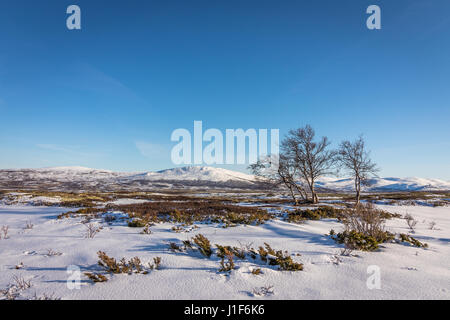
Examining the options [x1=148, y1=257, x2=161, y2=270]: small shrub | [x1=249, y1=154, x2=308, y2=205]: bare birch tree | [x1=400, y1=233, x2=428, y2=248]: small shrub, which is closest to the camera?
[x1=148, y1=257, x2=161, y2=270]: small shrub

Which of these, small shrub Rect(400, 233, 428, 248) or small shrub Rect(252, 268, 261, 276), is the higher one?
small shrub Rect(252, 268, 261, 276)

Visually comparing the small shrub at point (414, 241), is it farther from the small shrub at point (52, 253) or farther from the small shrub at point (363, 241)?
the small shrub at point (52, 253)

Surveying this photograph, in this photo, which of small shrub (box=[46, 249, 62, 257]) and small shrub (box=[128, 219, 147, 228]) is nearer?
small shrub (box=[46, 249, 62, 257])

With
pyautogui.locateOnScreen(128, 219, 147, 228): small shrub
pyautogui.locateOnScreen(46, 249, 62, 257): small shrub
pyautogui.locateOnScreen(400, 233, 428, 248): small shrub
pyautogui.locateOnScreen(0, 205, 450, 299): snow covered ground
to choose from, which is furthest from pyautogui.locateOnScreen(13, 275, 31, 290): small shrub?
pyautogui.locateOnScreen(400, 233, 428, 248): small shrub

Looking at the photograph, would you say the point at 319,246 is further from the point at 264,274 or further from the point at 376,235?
the point at 264,274

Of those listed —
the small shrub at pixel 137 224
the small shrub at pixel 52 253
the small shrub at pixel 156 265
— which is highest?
the small shrub at pixel 156 265

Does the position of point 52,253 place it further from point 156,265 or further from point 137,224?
point 137,224

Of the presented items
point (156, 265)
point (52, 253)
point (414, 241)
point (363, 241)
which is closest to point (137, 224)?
point (52, 253)

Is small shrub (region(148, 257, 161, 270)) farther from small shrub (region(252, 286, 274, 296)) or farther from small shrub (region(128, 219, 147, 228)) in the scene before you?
small shrub (region(128, 219, 147, 228))

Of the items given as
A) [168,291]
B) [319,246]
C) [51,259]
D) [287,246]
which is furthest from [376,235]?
[51,259]

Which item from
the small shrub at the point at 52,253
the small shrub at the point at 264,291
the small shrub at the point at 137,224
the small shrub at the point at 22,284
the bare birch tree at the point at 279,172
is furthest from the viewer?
the bare birch tree at the point at 279,172

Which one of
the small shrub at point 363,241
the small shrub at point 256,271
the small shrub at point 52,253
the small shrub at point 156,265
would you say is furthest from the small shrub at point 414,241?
the small shrub at point 52,253

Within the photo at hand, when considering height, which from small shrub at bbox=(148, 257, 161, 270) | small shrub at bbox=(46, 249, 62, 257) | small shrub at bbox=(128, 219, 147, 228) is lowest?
small shrub at bbox=(128, 219, 147, 228)
